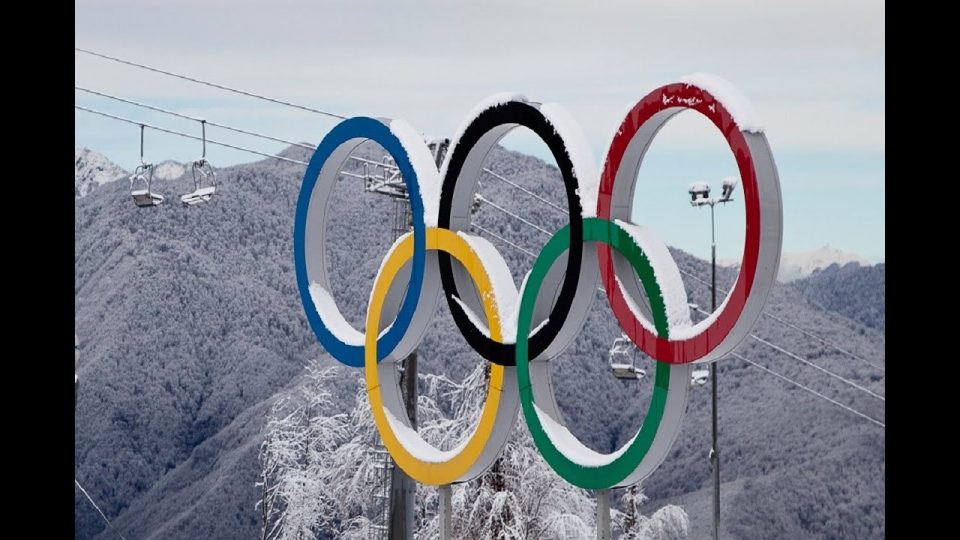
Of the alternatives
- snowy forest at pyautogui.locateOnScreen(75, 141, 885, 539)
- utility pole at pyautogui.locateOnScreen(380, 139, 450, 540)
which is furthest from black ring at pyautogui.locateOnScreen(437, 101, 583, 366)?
snowy forest at pyautogui.locateOnScreen(75, 141, 885, 539)

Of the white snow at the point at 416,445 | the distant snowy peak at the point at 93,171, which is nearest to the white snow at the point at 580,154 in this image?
the white snow at the point at 416,445

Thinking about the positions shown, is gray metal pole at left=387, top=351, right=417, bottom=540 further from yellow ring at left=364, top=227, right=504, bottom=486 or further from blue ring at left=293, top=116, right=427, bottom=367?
yellow ring at left=364, top=227, right=504, bottom=486

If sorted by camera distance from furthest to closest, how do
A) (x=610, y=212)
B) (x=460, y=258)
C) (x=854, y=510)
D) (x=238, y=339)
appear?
(x=238, y=339) < (x=854, y=510) < (x=460, y=258) < (x=610, y=212)
